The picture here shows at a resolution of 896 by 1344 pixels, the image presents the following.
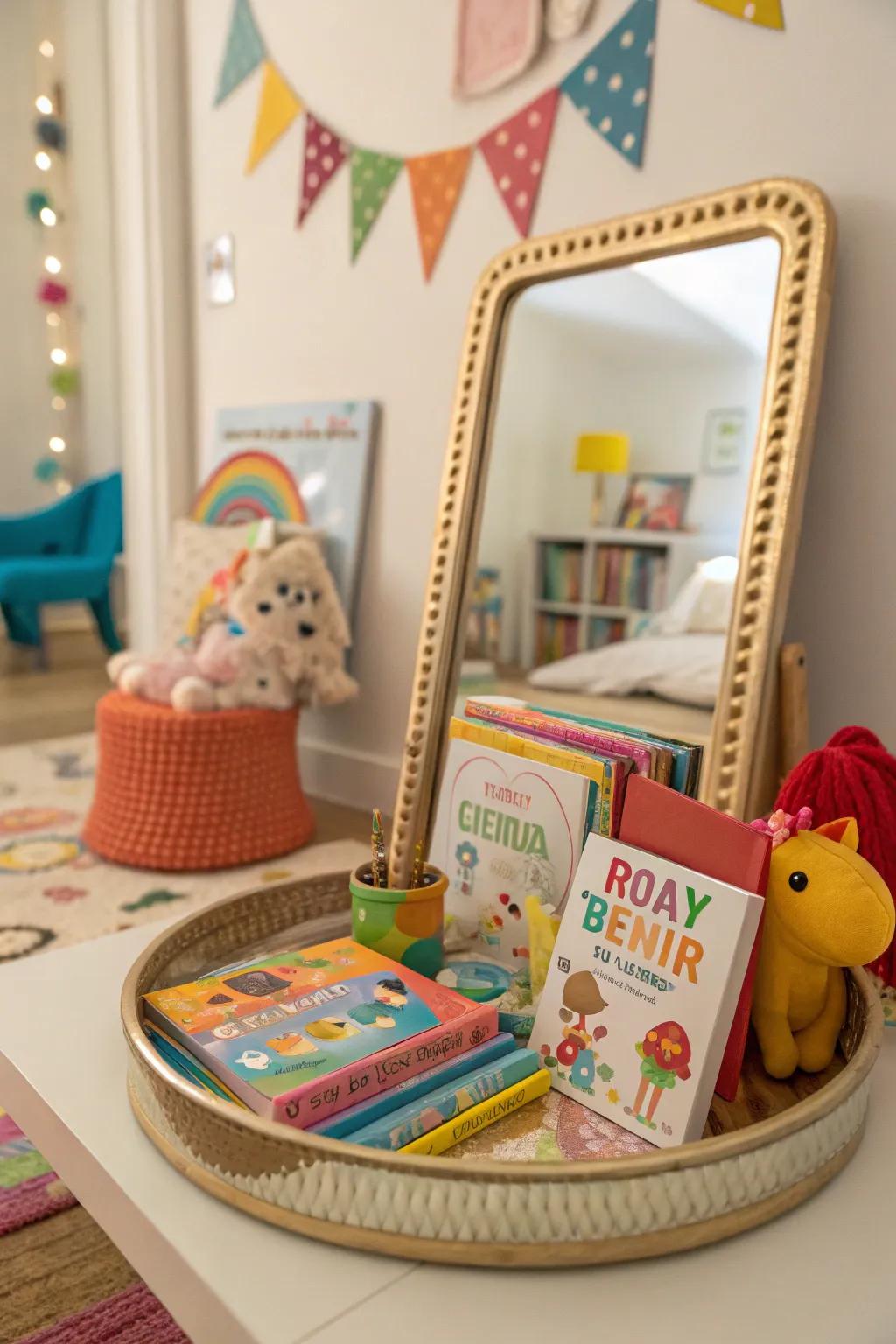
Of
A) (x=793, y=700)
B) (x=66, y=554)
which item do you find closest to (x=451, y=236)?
(x=793, y=700)

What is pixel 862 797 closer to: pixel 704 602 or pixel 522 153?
pixel 704 602

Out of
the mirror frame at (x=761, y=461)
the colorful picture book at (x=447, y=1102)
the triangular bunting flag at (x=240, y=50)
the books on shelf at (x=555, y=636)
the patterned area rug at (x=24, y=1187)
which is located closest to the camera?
the colorful picture book at (x=447, y=1102)

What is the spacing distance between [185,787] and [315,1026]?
1.15 m

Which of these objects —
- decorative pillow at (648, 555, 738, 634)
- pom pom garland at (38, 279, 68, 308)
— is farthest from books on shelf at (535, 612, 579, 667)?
pom pom garland at (38, 279, 68, 308)

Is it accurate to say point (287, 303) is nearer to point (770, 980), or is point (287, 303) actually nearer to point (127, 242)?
point (127, 242)

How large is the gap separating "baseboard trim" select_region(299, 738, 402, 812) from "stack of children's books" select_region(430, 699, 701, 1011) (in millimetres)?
1109

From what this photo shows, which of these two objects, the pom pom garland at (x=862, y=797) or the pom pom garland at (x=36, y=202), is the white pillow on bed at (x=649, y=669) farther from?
the pom pom garland at (x=36, y=202)

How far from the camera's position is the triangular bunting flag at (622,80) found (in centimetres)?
151

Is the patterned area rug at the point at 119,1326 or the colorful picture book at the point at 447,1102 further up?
the colorful picture book at the point at 447,1102

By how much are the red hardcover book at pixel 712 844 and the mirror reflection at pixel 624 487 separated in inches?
22.5

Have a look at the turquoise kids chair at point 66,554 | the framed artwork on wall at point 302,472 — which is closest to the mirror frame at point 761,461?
the framed artwork on wall at point 302,472

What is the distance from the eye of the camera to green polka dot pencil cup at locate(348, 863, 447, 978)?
0.89 meters

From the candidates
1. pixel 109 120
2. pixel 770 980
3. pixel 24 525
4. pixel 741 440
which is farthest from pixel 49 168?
pixel 770 980

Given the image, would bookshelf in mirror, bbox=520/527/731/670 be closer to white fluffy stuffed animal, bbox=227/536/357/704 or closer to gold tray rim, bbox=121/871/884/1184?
white fluffy stuffed animal, bbox=227/536/357/704
